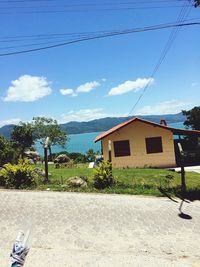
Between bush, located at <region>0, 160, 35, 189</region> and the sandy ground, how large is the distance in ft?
4.91

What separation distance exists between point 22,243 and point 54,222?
8.01 meters

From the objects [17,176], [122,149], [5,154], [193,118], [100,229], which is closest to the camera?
[100,229]

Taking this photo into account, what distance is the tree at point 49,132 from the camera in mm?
55500

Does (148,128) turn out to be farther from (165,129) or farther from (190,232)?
(190,232)

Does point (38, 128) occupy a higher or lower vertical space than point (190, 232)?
higher

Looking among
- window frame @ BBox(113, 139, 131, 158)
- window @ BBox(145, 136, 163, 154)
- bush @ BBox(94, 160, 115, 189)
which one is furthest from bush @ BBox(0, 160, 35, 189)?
window @ BBox(145, 136, 163, 154)

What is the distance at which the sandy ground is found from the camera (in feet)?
26.2

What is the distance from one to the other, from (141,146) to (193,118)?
1509 centimetres

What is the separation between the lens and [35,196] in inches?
515

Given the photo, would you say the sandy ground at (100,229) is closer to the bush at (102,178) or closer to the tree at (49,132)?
the bush at (102,178)

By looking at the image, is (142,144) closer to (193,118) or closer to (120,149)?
(120,149)

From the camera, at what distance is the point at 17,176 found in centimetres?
1505

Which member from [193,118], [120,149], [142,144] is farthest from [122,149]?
[193,118]

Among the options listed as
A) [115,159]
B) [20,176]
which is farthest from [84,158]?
[20,176]
